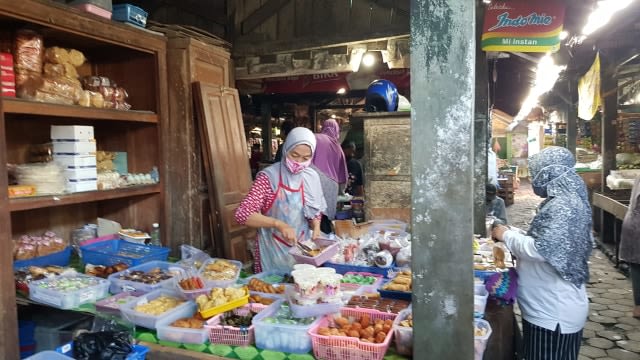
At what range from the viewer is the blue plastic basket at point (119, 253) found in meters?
3.55

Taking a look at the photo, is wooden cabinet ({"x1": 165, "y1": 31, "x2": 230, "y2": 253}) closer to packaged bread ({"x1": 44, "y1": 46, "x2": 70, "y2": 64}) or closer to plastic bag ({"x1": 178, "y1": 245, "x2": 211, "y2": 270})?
plastic bag ({"x1": 178, "y1": 245, "x2": 211, "y2": 270})

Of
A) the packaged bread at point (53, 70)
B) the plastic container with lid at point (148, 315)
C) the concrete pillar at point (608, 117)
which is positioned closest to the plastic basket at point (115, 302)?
the plastic container with lid at point (148, 315)

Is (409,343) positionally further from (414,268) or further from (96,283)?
(96,283)

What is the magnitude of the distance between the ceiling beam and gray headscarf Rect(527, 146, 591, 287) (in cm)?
391

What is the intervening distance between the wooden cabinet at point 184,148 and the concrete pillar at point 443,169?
9.81ft

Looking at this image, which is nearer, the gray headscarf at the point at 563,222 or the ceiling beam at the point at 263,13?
the gray headscarf at the point at 563,222

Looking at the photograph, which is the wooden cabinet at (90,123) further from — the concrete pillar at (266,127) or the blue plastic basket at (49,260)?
the concrete pillar at (266,127)

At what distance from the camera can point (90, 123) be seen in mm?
4219

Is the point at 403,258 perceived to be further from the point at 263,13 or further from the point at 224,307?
the point at 263,13

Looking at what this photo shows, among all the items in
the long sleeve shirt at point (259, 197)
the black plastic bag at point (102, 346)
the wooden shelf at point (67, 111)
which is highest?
the wooden shelf at point (67, 111)

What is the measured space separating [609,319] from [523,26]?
383 centimetres

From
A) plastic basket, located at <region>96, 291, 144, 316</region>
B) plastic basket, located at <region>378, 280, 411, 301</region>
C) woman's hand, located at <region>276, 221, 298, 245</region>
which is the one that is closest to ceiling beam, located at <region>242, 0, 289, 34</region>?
woman's hand, located at <region>276, 221, 298, 245</region>

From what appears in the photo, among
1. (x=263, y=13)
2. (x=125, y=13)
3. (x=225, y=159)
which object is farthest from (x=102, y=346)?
(x=263, y=13)

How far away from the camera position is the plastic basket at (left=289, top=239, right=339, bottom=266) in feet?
9.64
